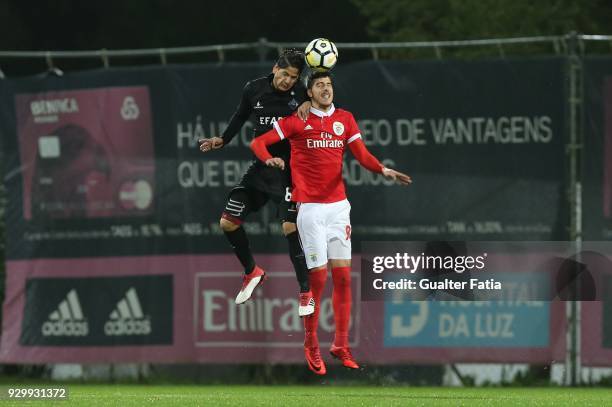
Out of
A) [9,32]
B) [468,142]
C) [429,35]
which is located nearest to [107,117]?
[468,142]

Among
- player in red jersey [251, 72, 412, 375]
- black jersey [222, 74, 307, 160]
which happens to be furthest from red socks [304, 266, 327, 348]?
black jersey [222, 74, 307, 160]

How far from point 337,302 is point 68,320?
4.10 m

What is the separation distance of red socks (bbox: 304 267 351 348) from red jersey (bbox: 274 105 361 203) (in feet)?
1.95

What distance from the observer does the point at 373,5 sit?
37344 millimetres

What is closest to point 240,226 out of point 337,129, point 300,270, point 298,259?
point 298,259

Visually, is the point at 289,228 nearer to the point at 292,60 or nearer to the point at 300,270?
the point at 300,270

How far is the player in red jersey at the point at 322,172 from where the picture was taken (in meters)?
12.9

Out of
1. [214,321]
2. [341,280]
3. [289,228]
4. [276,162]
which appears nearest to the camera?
[276,162]

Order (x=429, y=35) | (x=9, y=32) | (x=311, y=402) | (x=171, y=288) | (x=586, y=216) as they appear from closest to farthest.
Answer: (x=311, y=402) → (x=586, y=216) → (x=171, y=288) → (x=429, y=35) → (x=9, y=32)

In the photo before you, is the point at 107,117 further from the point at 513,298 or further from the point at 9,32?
the point at 9,32

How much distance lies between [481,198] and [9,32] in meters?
25.7

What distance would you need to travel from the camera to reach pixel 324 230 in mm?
12938

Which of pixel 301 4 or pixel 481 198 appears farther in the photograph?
pixel 301 4

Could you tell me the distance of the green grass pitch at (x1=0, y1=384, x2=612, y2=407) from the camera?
12109 millimetres
